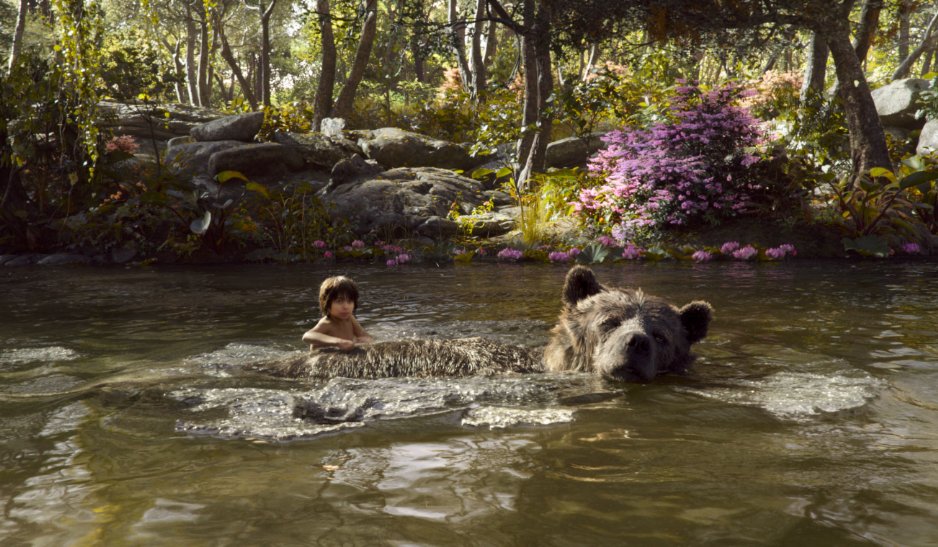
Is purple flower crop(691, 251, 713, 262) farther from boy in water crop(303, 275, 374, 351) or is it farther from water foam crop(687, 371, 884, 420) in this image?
boy in water crop(303, 275, 374, 351)

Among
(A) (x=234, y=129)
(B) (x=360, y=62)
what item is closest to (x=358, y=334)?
(A) (x=234, y=129)

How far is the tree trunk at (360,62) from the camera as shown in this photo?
24562 millimetres

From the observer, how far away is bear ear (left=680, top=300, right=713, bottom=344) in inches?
220

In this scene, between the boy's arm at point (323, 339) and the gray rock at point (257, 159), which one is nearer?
the boy's arm at point (323, 339)

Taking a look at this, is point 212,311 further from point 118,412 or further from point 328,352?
point 118,412

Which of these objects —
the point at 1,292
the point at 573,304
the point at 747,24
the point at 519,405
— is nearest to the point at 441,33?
the point at 747,24

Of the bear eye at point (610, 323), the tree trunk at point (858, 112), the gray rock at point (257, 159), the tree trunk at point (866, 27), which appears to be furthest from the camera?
the gray rock at point (257, 159)

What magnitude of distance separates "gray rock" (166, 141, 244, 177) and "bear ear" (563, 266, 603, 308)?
605 inches

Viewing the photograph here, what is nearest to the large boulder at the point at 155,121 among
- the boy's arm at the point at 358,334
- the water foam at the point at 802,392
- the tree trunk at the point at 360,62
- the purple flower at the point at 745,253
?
the tree trunk at the point at 360,62

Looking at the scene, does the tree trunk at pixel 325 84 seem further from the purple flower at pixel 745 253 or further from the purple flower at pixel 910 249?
the purple flower at pixel 910 249

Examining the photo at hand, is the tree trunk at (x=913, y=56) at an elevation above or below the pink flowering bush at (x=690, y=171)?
above

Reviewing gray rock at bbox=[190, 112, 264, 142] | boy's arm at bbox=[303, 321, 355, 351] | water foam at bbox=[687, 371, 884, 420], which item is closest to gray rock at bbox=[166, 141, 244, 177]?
gray rock at bbox=[190, 112, 264, 142]

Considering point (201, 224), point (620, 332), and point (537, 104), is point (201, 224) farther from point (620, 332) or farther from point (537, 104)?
point (620, 332)

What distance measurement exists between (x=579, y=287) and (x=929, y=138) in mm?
18625
